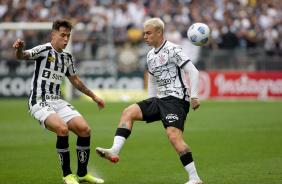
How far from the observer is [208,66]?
24.8 m

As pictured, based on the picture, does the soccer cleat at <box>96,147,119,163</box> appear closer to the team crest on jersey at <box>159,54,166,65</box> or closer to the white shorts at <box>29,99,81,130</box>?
the white shorts at <box>29,99,81,130</box>

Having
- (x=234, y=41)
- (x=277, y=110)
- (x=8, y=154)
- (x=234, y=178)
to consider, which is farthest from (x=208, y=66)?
(x=234, y=178)

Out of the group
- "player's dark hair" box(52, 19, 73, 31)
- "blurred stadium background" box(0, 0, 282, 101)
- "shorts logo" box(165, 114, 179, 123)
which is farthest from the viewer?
"blurred stadium background" box(0, 0, 282, 101)

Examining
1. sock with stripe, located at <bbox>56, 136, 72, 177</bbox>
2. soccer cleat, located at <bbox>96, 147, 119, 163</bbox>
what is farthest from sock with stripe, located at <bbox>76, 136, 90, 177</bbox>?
soccer cleat, located at <bbox>96, 147, 119, 163</bbox>

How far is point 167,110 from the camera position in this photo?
6684 mm

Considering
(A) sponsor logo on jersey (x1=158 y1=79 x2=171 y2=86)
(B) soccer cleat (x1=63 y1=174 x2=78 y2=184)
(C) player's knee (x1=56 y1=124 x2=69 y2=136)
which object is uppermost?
(A) sponsor logo on jersey (x1=158 y1=79 x2=171 y2=86)

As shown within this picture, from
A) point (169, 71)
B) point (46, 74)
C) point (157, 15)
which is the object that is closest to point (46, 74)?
point (46, 74)

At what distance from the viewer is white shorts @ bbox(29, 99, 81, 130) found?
6805mm

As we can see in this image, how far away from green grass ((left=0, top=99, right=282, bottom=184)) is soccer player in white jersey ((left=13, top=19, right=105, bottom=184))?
48 cm

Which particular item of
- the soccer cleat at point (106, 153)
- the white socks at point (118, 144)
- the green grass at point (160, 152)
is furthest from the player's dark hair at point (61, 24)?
the green grass at point (160, 152)

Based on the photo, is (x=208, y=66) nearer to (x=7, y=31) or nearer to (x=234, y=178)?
(x=7, y=31)

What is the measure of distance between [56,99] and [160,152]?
11.2ft

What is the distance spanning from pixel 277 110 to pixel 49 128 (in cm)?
1352

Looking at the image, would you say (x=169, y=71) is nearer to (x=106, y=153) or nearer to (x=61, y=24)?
(x=106, y=153)
